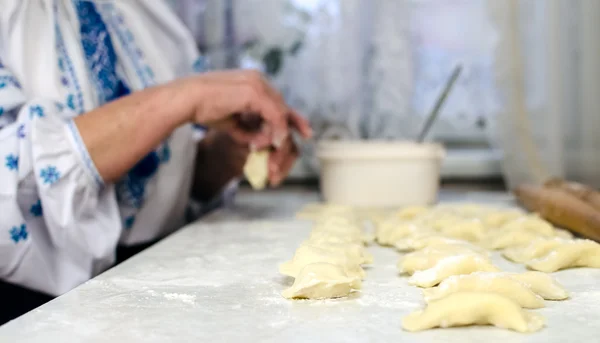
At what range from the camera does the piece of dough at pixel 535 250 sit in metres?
0.71

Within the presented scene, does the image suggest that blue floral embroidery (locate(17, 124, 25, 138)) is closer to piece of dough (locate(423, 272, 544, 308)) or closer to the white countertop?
the white countertop

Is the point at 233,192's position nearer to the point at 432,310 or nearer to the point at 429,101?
the point at 429,101

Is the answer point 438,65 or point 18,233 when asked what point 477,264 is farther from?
point 438,65

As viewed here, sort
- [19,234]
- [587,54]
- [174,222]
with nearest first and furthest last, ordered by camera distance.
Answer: [19,234]
[174,222]
[587,54]

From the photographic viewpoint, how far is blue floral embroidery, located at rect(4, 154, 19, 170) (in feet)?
2.58

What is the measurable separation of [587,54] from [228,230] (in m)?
1.01

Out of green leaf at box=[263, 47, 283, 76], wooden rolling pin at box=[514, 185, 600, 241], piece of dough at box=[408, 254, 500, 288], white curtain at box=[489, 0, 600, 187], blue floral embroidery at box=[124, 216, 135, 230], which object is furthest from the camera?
green leaf at box=[263, 47, 283, 76]

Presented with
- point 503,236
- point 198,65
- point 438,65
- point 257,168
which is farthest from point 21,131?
point 438,65

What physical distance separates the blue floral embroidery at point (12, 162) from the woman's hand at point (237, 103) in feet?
0.93

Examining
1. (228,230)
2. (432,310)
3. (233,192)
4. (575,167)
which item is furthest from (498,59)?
(432,310)

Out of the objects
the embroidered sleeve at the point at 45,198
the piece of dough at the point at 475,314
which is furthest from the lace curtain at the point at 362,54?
the piece of dough at the point at 475,314

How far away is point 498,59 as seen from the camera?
1450 mm

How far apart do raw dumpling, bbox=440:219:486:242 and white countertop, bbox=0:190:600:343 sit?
10 centimetres

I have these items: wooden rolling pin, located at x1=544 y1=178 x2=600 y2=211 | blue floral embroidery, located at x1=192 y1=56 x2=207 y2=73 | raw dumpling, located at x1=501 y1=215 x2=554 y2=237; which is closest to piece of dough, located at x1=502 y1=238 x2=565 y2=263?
raw dumpling, located at x1=501 y1=215 x2=554 y2=237
